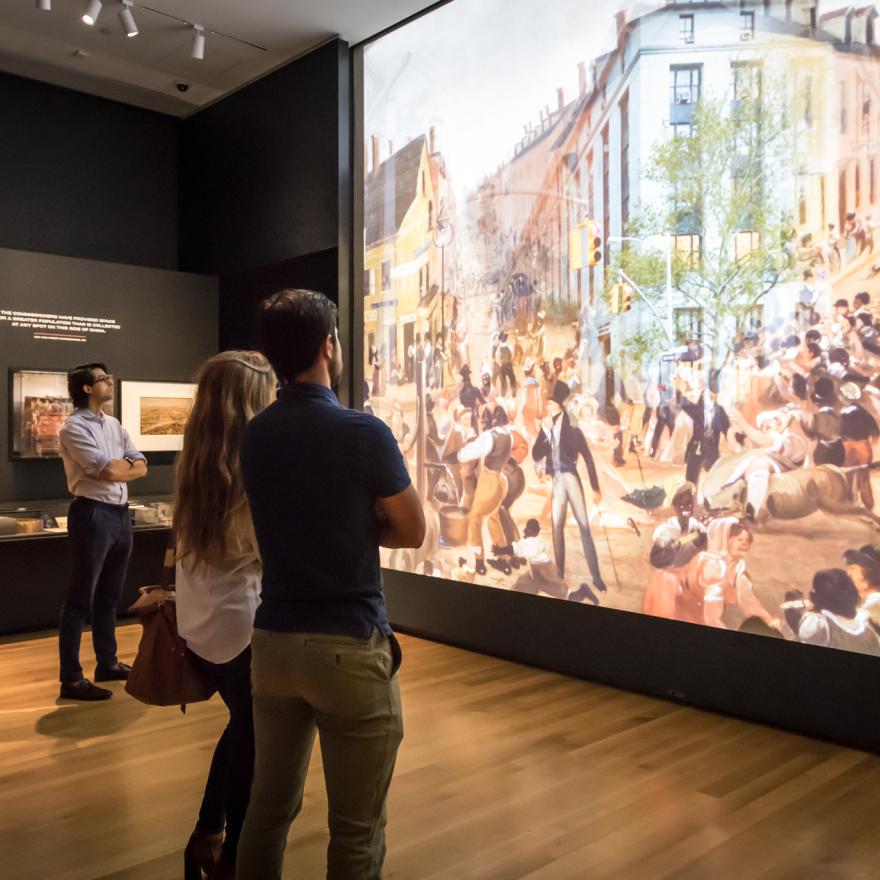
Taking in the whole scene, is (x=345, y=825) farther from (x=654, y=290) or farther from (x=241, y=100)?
A: (x=241, y=100)

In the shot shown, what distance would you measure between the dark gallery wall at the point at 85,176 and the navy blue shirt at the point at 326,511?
6.87 metres

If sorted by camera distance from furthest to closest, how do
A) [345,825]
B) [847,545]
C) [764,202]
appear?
1. [764,202]
2. [847,545]
3. [345,825]

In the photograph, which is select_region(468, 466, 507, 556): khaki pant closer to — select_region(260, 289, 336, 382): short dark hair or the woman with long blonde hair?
the woman with long blonde hair

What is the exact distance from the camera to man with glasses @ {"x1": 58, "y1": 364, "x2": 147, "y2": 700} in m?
4.86

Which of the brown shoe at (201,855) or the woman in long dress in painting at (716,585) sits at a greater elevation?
the woman in long dress in painting at (716,585)

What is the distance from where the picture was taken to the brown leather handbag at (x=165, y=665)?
252cm

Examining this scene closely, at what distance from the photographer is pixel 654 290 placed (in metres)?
4.83

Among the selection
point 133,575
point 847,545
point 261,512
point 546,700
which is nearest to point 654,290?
point 847,545

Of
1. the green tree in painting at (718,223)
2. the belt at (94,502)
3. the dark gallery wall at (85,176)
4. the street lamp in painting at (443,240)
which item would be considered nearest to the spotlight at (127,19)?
the dark gallery wall at (85,176)

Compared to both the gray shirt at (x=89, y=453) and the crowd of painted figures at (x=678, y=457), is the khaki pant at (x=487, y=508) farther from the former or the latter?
the gray shirt at (x=89, y=453)

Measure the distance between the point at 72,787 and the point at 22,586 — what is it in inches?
121

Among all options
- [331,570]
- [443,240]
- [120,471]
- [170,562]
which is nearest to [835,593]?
[170,562]

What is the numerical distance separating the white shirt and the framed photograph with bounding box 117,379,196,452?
536 centimetres

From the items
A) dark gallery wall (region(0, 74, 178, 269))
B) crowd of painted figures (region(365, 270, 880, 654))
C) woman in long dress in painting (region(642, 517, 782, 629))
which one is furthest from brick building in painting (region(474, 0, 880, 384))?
dark gallery wall (region(0, 74, 178, 269))
